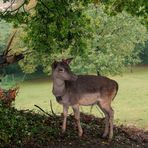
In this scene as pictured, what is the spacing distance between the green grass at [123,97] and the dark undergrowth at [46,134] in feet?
65.2

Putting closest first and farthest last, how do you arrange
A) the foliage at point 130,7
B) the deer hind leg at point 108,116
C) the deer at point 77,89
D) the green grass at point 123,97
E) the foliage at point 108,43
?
the deer at point 77,89, the deer hind leg at point 108,116, the foliage at point 130,7, the foliage at point 108,43, the green grass at point 123,97

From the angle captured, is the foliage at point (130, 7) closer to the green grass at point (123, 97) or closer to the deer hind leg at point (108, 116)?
the deer hind leg at point (108, 116)

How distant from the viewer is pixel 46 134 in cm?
1105

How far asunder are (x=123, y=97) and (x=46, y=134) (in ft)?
129

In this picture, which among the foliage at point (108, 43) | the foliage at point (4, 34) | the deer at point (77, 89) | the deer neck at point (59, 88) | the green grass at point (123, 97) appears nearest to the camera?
the deer at point (77, 89)

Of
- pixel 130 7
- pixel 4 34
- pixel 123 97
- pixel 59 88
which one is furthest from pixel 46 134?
pixel 4 34

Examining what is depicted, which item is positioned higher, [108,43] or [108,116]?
[108,43]

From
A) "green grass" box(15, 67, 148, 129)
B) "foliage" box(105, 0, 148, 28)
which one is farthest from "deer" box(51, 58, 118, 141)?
"green grass" box(15, 67, 148, 129)

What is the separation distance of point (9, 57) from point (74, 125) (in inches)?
99.1

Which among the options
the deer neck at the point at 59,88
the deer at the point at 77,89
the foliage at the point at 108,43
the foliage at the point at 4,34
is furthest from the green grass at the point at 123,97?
the deer neck at the point at 59,88

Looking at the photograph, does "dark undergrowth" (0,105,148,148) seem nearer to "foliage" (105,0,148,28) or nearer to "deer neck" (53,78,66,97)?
"deer neck" (53,78,66,97)

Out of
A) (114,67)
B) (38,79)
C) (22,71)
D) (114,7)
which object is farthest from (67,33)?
(38,79)

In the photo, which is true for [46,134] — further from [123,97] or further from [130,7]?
[123,97]

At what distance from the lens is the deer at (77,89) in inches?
410
